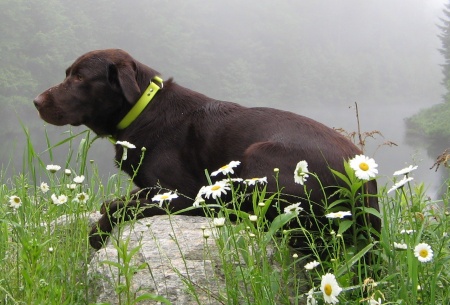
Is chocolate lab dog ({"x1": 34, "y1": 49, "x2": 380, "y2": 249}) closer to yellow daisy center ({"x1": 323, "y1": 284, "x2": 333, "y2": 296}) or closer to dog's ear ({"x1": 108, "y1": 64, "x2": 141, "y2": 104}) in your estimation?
dog's ear ({"x1": 108, "y1": 64, "x2": 141, "y2": 104})

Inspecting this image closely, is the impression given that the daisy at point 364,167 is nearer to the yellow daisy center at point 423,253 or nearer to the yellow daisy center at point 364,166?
the yellow daisy center at point 364,166

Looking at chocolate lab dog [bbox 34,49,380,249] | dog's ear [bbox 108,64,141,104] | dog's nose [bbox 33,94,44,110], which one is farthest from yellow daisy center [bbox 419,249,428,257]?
dog's nose [bbox 33,94,44,110]

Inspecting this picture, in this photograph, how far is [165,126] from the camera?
11.3 ft

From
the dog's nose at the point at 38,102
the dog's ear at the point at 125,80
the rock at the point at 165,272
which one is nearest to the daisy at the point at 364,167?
the rock at the point at 165,272

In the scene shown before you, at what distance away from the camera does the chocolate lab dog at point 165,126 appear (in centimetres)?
295

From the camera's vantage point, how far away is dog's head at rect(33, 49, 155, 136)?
347cm

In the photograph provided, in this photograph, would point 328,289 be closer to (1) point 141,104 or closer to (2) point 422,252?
(2) point 422,252

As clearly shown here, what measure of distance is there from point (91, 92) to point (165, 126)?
1.66 feet

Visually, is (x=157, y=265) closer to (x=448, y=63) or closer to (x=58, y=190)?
(x=58, y=190)

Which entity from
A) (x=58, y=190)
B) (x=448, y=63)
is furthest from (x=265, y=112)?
(x=448, y=63)

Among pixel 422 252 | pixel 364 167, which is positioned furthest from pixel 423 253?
pixel 364 167

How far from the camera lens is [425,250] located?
5.92 ft

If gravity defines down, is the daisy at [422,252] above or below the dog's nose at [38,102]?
below

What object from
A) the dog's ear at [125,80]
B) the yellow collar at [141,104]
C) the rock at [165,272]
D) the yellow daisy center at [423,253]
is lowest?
the rock at [165,272]
